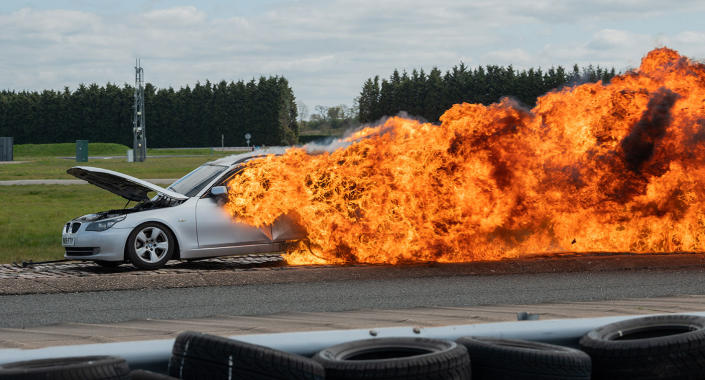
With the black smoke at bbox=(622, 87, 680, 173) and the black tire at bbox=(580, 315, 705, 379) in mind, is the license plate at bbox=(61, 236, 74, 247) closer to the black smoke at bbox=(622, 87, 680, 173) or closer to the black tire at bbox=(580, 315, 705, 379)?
the black smoke at bbox=(622, 87, 680, 173)

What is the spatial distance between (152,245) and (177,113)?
100070 millimetres

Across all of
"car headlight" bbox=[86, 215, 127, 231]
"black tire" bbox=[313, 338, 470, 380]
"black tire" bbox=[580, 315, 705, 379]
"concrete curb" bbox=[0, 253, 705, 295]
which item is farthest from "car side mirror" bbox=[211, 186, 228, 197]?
"black tire" bbox=[580, 315, 705, 379]

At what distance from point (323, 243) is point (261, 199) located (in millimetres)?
1080

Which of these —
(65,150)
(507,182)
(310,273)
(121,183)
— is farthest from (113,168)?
(65,150)

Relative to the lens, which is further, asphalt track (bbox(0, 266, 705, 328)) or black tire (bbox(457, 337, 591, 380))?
asphalt track (bbox(0, 266, 705, 328))

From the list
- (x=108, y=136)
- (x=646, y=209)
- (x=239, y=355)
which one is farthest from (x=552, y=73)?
(x=239, y=355)

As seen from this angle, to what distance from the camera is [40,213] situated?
22453mm

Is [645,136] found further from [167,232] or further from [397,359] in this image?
[397,359]

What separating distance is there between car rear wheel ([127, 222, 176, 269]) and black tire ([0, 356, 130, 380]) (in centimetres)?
866

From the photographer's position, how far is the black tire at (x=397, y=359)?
11.5ft

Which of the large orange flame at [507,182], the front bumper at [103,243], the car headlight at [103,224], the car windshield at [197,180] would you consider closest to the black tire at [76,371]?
the large orange flame at [507,182]

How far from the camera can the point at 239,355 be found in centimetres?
349

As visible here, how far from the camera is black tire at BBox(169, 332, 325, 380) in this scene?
3447mm

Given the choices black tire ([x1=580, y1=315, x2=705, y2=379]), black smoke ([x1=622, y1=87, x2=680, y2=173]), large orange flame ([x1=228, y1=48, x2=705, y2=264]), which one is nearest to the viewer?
black tire ([x1=580, y1=315, x2=705, y2=379])
